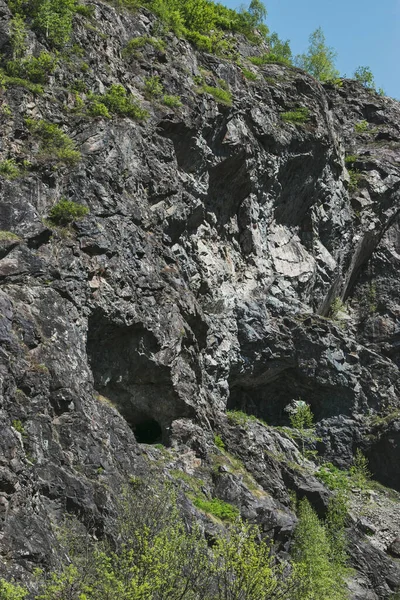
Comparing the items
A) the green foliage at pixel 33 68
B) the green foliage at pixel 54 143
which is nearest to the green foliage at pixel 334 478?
the green foliage at pixel 54 143

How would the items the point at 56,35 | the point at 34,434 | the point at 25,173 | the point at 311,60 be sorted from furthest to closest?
the point at 311,60 → the point at 56,35 → the point at 25,173 → the point at 34,434

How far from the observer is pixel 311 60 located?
75125 mm

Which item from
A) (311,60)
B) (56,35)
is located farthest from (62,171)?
(311,60)

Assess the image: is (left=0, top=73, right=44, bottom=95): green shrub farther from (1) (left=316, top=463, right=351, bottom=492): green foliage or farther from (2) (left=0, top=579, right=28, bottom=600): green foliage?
(1) (left=316, top=463, right=351, bottom=492): green foliage

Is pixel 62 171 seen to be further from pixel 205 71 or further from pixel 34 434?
pixel 205 71

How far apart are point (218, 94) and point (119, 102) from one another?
891cm

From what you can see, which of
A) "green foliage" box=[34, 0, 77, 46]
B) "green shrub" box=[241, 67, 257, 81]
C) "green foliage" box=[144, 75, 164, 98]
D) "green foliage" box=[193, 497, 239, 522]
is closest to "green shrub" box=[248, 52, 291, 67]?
"green shrub" box=[241, 67, 257, 81]

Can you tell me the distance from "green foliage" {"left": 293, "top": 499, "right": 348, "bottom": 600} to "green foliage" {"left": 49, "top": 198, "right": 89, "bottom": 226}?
17096 millimetres

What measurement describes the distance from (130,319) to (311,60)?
56.5 meters

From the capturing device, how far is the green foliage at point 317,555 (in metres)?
27.8

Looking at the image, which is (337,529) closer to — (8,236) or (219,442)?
(219,442)

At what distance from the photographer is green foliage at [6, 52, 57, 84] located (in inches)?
1236

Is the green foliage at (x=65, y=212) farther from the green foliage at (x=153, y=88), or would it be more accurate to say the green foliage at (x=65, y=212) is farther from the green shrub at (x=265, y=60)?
the green shrub at (x=265, y=60)

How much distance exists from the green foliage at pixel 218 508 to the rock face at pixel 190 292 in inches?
32.3
